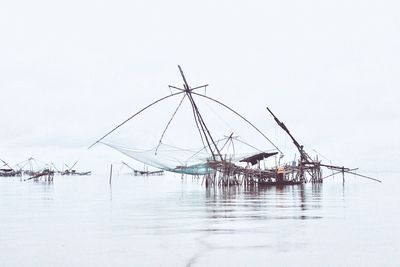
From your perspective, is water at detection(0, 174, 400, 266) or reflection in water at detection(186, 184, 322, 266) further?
reflection in water at detection(186, 184, 322, 266)

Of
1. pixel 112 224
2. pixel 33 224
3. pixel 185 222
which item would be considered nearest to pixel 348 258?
pixel 185 222

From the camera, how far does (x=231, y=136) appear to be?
5538cm

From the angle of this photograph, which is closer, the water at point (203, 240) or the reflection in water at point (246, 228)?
the water at point (203, 240)

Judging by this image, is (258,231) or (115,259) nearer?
(115,259)

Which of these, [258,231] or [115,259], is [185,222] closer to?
[258,231]

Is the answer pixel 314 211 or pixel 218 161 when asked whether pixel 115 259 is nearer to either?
pixel 314 211

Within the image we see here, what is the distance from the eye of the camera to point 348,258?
11.4 metres

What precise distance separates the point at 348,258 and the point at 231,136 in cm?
4403

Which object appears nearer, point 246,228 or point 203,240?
point 203,240

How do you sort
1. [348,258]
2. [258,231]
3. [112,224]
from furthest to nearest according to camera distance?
1. [112,224]
2. [258,231]
3. [348,258]

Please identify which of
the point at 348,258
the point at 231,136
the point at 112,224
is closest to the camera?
the point at 348,258

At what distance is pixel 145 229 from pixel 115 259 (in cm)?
521

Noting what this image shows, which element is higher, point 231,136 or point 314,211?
point 231,136

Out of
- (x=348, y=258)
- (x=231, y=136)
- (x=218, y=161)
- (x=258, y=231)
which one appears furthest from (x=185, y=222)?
(x=231, y=136)
